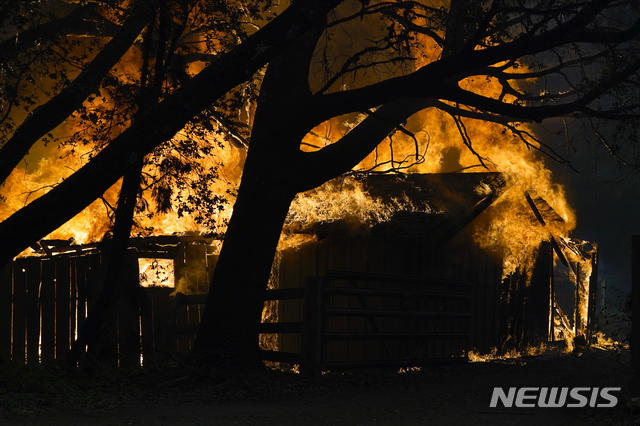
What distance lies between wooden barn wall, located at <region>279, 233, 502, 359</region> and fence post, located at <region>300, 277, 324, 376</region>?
13.3ft

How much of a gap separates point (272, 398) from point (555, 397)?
3744 mm

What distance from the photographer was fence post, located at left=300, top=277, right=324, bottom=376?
9.66m

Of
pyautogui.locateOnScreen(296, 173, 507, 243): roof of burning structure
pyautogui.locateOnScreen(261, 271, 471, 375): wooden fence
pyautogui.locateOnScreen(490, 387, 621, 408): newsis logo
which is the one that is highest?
pyautogui.locateOnScreen(296, 173, 507, 243): roof of burning structure

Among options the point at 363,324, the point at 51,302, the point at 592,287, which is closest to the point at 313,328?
the point at 363,324

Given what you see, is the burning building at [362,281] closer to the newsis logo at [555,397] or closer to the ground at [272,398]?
the ground at [272,398]

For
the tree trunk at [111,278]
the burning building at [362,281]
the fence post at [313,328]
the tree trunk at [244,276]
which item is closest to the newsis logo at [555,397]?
the burning building at [362,281]

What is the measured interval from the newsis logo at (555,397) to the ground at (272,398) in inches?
7.4

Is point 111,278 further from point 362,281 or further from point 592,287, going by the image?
point 592,287

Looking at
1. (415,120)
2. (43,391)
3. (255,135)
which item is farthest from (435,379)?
(415,120)

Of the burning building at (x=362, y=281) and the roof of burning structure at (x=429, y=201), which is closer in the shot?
the burning building at (x=362, y=281)

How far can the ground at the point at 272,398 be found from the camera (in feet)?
22.3

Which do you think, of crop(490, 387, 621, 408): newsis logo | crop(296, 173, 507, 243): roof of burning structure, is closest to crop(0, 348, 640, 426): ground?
crop(490, 387, 621, 408): newsis logo

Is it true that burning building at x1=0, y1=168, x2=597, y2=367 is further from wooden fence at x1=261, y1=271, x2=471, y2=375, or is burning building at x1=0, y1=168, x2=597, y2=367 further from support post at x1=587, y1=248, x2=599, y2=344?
support post at x1=587, y1=248, x2=599, y2=344

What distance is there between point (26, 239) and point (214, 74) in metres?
3.03
